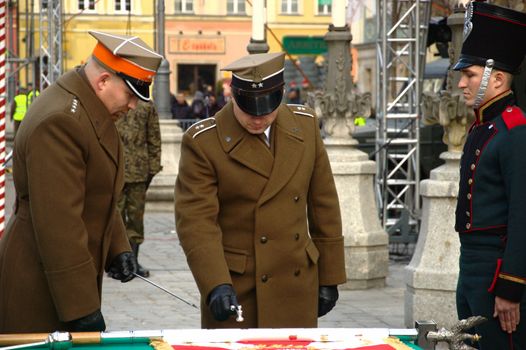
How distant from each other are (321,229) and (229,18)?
5543 centimetres

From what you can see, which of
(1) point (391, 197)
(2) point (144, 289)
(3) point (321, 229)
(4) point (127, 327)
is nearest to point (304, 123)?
(3) point (321, 229)

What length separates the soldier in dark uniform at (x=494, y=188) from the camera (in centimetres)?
602

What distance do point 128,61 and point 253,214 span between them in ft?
3.03

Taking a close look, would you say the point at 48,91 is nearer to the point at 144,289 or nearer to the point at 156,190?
the point at 144,289

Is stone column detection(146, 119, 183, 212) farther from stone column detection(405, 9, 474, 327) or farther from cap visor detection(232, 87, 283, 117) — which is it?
cap visor detection(232, 87, 283, 117)

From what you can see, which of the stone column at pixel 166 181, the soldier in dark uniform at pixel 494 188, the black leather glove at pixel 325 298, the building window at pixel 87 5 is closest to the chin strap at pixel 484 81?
the soldier in dark uniform at pixel 494 188

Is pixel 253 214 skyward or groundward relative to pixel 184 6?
skyward

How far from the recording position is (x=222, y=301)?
19.7 feet

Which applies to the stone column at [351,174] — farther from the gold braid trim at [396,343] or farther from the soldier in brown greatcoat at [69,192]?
the gold braid trim at [396,343]

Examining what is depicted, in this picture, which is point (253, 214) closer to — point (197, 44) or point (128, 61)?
point (128, 61)

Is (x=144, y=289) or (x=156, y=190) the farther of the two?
(x=156, y=190)

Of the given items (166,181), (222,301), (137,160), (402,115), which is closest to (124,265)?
(222,301)

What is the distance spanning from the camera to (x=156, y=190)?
21.1 metres

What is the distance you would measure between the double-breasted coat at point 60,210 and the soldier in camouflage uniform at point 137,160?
286 inches
